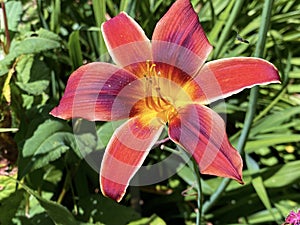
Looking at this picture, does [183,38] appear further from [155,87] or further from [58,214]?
[58,214]

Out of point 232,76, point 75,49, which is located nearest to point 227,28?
point 75,49

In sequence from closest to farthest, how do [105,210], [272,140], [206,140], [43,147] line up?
[206,140]
[43,147]
[105,210]
[272,140]

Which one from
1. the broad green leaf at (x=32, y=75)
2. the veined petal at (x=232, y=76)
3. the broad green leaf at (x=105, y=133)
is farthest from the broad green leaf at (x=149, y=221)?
the veined petal at (x=232, y=76)

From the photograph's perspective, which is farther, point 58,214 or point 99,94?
point 58,214

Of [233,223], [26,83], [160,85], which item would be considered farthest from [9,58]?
[233,223]

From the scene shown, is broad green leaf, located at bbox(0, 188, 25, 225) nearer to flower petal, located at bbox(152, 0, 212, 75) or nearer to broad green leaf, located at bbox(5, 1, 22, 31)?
broad green leaf, located at bbox(5, 1, 22, 31)

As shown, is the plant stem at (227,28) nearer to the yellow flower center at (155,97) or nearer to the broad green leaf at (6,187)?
the yellow flower center at (155,97)

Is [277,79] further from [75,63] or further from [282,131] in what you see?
[282,131]
